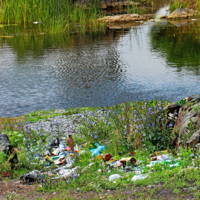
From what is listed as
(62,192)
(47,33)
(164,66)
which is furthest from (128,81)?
(47,33)

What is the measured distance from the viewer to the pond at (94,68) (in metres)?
8.78

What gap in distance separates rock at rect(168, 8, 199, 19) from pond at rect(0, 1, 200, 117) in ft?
23.3

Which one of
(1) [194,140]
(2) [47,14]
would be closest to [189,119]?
(1) [194,140]

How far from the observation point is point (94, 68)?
1166 centimetres

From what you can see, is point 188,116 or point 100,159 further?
point 188,116

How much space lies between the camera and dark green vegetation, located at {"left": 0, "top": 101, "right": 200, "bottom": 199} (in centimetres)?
369

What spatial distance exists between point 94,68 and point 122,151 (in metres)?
6.93

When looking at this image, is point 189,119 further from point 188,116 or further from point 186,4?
point 186,4

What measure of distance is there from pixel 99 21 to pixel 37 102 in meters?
15.7

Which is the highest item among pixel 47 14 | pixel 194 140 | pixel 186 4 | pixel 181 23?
pixel 186 4

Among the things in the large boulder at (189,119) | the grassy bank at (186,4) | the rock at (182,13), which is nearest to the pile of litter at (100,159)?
the large boulder at (189,119)

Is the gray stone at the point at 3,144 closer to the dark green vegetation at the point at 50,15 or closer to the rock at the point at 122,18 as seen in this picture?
the dark green vegetation at the point at 50,15

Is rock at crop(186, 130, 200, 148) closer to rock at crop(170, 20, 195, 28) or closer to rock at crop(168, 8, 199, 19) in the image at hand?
rock at crop(170, 20, 195, 28)

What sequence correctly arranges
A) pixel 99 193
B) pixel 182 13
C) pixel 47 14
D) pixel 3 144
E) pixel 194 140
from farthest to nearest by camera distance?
pixel 182 13, pixel 47 14, pixel 3 144, pixel 194 140, pixel 99 193
